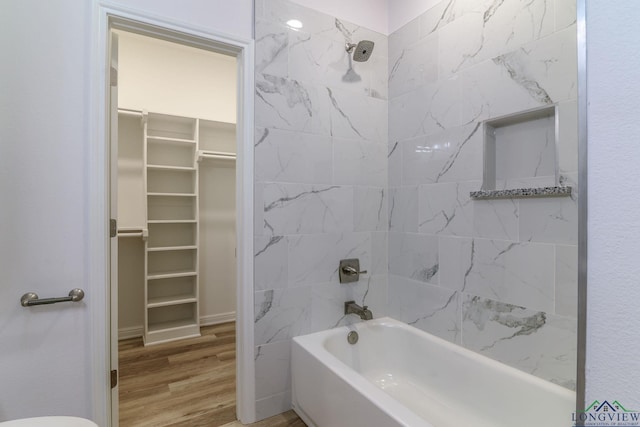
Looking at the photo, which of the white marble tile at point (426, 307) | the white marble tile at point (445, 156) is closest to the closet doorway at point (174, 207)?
the white marble tile at point (426, 307)

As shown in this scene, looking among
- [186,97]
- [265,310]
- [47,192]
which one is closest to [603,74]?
[265,310]

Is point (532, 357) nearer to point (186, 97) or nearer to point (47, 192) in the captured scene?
point (47, 192)

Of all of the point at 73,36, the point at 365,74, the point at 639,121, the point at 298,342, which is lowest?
the point at 298,342

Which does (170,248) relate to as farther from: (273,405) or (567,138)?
(567,138)

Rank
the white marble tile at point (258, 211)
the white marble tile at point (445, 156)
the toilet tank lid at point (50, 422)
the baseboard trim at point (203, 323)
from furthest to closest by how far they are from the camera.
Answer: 1. the baseboard trim at point (203, 323)
2. the white marble tile at point (258, 211)
3. the white marble tile at point (445, 156)
4. the toilet tank lid at point (50, 422)

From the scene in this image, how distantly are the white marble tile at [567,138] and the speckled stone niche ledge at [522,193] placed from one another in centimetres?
9

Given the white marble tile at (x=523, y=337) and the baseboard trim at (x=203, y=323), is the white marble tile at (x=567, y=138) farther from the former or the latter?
the baseboard trim at (x=203, y=323)

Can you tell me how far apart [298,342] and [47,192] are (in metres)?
1.45

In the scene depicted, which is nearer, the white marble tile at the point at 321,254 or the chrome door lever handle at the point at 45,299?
the chrome door lever handle at the point at 45,299

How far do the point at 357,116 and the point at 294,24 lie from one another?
692 mm

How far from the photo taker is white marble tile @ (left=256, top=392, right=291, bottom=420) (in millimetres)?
1774

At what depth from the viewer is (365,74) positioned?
2.11 meters

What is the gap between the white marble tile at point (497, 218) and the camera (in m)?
1.48

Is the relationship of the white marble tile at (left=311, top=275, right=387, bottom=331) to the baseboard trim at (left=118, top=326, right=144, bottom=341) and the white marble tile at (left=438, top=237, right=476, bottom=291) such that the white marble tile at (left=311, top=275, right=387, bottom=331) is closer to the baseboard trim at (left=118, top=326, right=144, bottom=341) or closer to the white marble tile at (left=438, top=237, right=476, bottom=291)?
the white marble tile at (left=438, top=237, right=476, bottom=291)
